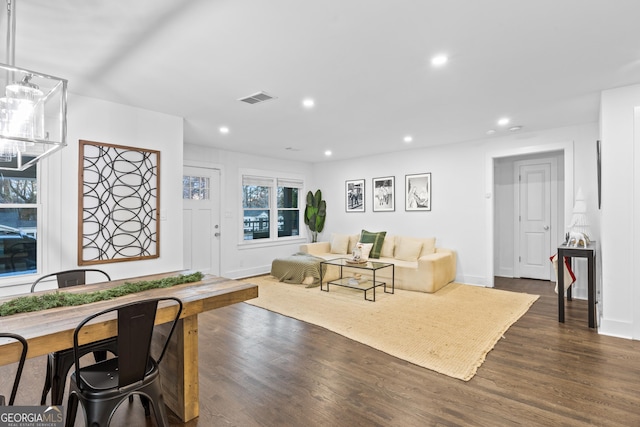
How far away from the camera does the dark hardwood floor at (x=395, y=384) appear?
1.99 m

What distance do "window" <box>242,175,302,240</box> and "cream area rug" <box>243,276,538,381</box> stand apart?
1.76 m

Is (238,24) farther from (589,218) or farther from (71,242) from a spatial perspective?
(589,218)

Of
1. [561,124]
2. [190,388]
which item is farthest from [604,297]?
[190,388]

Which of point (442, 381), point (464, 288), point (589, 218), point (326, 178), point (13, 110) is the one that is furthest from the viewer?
point (326, 178)

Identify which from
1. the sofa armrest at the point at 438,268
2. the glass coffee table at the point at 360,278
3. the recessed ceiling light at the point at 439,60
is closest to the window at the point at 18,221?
the glass coffee table at the point at 360,278

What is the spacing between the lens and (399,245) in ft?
20.1

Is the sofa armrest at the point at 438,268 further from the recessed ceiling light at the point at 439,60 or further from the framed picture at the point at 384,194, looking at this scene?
the recessed ceiling light at the point at 439,60

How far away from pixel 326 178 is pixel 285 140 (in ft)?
7.99

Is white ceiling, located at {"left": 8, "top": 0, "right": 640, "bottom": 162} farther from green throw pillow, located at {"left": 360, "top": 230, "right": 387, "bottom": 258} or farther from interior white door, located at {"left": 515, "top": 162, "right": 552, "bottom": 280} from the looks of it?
green throw pillow, located at {"left": 360, "top": 230, "right": 387, "bottom": 258}

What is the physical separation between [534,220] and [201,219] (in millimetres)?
6008

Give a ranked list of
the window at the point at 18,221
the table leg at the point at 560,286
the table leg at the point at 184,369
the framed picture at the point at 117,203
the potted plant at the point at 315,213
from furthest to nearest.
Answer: the potted plant at the point at 315,213 < the table leg at the point at 560,286 < the framed picture at the point at 117,203 < the window at the point at 18,221 < the table leg at the point at 184,369

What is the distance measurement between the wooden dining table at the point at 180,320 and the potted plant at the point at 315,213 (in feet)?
17.5

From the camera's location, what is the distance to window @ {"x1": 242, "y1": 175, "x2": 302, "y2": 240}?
6.67m

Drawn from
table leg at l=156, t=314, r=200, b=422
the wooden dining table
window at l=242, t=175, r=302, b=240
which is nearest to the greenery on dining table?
the wooden dining table
